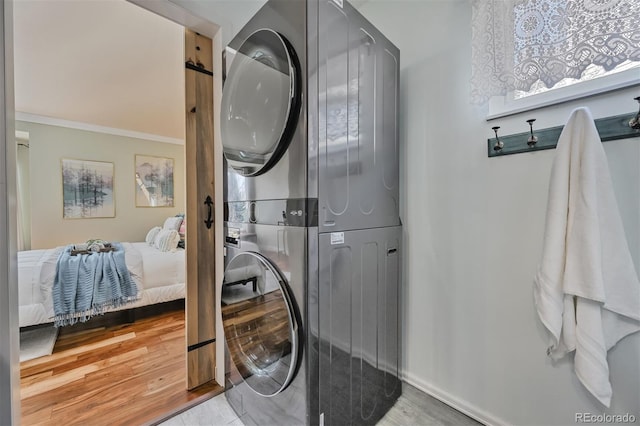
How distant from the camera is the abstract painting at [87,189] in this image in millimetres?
4406

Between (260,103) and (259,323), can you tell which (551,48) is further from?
(259,323)

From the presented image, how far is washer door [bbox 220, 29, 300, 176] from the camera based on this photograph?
1.05 meters

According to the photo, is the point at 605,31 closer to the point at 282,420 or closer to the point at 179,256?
the point at 282,420

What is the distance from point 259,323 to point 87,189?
201 inches

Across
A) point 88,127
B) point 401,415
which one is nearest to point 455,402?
point 401,415

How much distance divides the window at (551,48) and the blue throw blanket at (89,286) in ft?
10.7

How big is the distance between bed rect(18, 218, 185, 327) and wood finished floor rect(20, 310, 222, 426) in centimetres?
33

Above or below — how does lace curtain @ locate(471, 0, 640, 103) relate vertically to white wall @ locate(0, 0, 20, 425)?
above

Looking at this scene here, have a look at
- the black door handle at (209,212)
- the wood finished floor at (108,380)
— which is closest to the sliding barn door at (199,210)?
the black door handle at (209,212)

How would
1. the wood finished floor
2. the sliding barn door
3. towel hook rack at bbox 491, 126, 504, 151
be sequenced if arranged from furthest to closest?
1. the sliding barn door
2. the wood finished floor
3. towel hook rack at bbox 491, 126, 504, 151

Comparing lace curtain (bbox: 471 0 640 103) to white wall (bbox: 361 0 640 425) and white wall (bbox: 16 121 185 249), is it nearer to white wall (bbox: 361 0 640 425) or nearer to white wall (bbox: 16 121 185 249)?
white wall (bbox: 361 0 640 425)

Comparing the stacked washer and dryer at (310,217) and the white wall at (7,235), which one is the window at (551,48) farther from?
the white wall at (7,235)

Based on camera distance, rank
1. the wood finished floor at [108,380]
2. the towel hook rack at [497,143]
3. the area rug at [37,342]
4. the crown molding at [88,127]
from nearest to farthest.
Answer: the towel hook rack at [497,143] < the wood finished floor at [108,380] < the area rug at [37,342] < the crown molding at [88,127]

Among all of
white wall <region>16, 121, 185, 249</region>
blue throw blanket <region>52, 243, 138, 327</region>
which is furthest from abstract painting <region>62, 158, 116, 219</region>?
blue throw blanket <region>52, 243, 138, 327</region>
